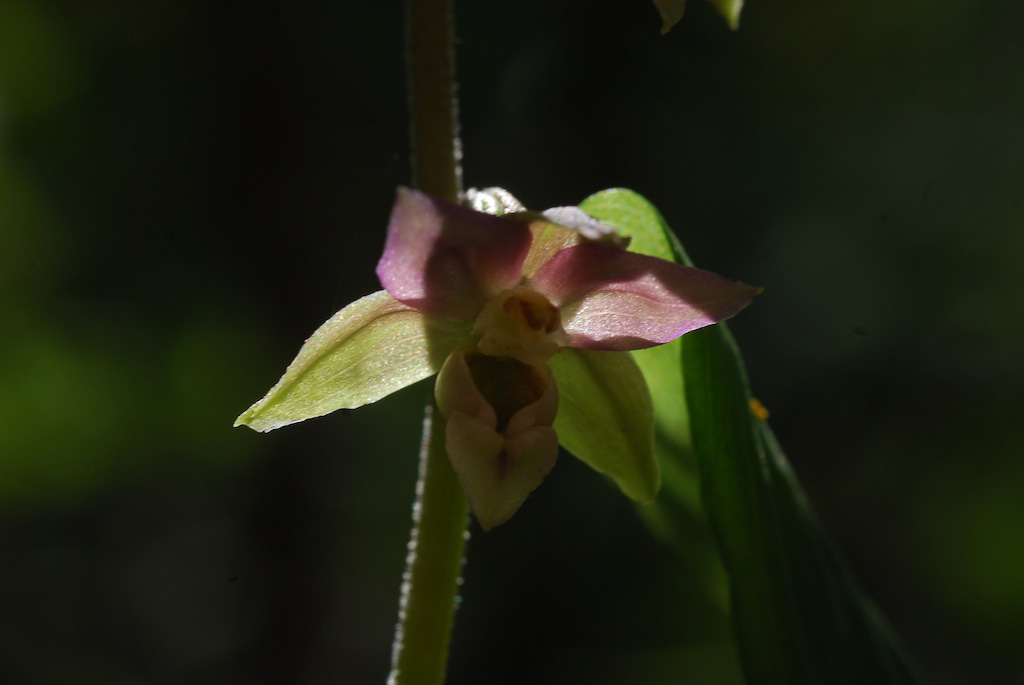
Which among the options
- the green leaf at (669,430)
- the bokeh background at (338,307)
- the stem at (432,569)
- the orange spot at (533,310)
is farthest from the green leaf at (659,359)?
the bokeh background at (338,307)

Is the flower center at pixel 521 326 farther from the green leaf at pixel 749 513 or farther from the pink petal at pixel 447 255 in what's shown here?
the green leaf at pixel 749 513

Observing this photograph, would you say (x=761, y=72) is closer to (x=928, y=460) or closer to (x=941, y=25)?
(x=941, y=25)

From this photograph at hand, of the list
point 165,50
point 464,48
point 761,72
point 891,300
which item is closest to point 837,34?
point 761,72

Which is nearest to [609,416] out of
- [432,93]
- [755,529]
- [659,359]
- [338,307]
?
[659,359]

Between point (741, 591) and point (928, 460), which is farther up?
point (741, 591)

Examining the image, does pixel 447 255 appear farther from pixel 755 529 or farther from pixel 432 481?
pixel 755 529

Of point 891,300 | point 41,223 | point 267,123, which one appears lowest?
point 891,300
